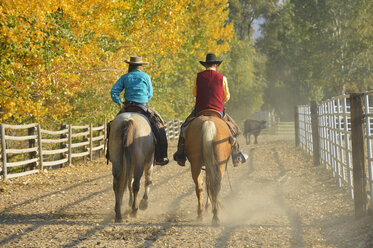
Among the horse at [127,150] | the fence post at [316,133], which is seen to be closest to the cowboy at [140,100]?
the horse at [127,150]

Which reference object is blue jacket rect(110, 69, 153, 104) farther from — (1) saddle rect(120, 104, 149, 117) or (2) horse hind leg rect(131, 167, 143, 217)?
(2) horse hind leg rect(131, 167, 143, 217)

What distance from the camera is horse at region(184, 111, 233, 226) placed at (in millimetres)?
6434

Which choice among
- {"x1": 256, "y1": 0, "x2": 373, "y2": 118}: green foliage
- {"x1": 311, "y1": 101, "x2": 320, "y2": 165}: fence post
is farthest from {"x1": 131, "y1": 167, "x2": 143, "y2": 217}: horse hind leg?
{"x1": 256, "y1": 0, "x2": 373, "y2": 118}: green foliage

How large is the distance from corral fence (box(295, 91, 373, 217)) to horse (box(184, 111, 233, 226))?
6.19ft

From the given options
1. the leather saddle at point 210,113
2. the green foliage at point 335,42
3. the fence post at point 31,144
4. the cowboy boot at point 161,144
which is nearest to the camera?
the leather saddle at point 210,113

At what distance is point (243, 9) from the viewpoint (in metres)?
51.9

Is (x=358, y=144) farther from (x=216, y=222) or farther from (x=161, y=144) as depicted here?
(x=161, y=144)

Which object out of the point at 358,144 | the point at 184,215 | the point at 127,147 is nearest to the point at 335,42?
the point at 358,144

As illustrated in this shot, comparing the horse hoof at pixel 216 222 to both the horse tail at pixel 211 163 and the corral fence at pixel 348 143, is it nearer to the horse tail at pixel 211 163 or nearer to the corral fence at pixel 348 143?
the horse tail at pixel 211 163

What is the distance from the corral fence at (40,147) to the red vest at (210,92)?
19.6 ft

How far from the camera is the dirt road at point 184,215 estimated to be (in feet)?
18.0

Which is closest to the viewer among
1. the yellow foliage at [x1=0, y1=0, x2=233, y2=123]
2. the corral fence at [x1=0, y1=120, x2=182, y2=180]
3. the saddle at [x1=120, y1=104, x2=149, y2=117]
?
the saddle at [x1=120, y1=104, x2=149, y2=117]

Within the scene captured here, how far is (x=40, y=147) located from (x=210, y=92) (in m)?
7.74

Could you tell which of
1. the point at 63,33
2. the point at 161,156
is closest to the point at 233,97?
the point at 63,33
